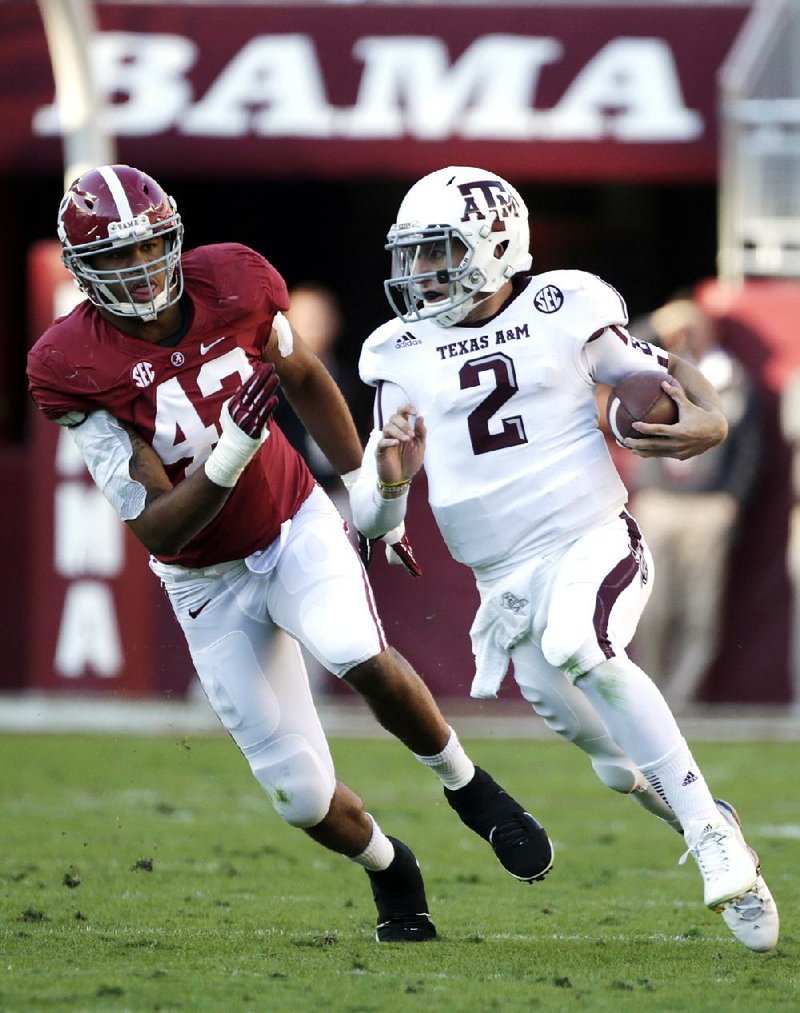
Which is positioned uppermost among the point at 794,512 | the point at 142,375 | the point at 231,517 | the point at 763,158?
the point at 142,375

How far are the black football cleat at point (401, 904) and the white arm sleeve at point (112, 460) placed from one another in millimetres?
1086

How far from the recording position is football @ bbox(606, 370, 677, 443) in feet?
14.4

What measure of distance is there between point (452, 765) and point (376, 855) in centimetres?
30

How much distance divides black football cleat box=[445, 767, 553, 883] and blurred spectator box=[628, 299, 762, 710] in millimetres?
4794

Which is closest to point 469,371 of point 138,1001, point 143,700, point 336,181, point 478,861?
point 138,1001

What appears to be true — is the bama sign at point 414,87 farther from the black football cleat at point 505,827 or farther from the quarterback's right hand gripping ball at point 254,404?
the quarterback's right hand gripping ball at point 254,404

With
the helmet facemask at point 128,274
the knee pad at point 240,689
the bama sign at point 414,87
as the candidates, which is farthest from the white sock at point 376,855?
the bama sign at point 414,87

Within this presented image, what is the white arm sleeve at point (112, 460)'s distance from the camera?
443 cm

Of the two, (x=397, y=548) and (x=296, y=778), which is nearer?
(x=296, y=778)

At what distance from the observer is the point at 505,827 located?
181 inches

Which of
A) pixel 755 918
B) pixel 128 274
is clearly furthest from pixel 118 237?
pixel 755 918

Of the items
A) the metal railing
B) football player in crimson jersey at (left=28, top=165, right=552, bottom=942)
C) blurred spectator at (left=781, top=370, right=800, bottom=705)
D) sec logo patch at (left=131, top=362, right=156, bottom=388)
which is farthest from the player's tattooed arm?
the metal railing

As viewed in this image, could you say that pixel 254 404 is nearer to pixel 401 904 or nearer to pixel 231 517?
pixel 231 517

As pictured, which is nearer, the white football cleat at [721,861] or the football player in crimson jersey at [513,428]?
the white football cleat at [721,861]
